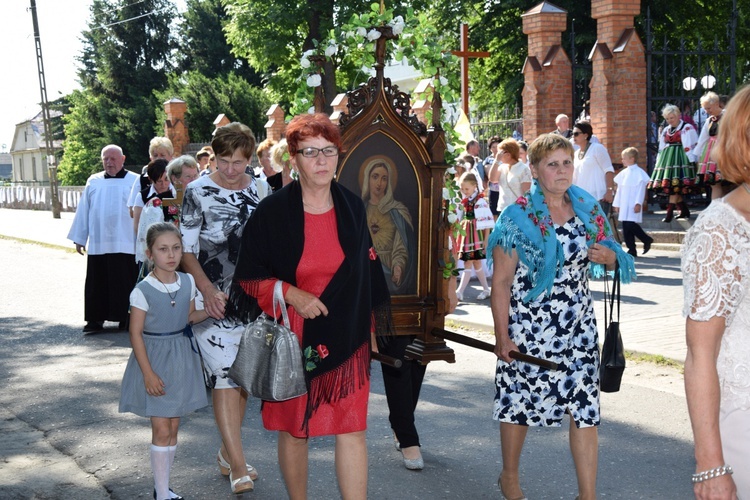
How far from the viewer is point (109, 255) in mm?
11406

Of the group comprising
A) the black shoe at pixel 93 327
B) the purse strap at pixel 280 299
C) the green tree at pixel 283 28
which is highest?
the green tree at pixel 283 28

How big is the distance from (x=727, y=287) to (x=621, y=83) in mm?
16213

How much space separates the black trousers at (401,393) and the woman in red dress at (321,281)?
5.01ft

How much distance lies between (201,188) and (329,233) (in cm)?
142

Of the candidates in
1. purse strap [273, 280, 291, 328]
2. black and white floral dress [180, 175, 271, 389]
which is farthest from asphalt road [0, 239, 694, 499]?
purse strap [273, 280, 291, 328]

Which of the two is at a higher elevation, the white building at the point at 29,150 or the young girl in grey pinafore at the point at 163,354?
the white building at the point at 29,150

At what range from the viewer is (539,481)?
18.2 ft

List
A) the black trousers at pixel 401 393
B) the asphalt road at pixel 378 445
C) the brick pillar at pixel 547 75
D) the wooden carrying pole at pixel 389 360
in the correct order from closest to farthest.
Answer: the wooden carrying pole at pixel 389 360
the asphalt road at pixel 378 445
the black trousers at pixel 401 393
the brick pillar at pixel 547 75

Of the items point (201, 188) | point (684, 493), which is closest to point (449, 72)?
point (201, 188)

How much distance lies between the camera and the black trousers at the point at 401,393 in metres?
5.86

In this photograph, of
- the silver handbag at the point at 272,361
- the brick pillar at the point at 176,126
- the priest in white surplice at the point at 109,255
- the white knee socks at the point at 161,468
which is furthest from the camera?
the brick pillar at the point at 176,126

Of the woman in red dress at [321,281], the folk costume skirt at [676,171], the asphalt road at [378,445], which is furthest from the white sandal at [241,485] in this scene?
the folk costume skirt at [676,171]

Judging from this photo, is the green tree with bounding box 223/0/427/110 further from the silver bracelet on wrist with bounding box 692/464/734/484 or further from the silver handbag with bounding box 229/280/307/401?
the silver bracelet on wrist with bounding box 692/464/734/484

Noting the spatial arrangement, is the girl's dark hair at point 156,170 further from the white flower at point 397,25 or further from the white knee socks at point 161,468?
the white knee socks at point 161,468
